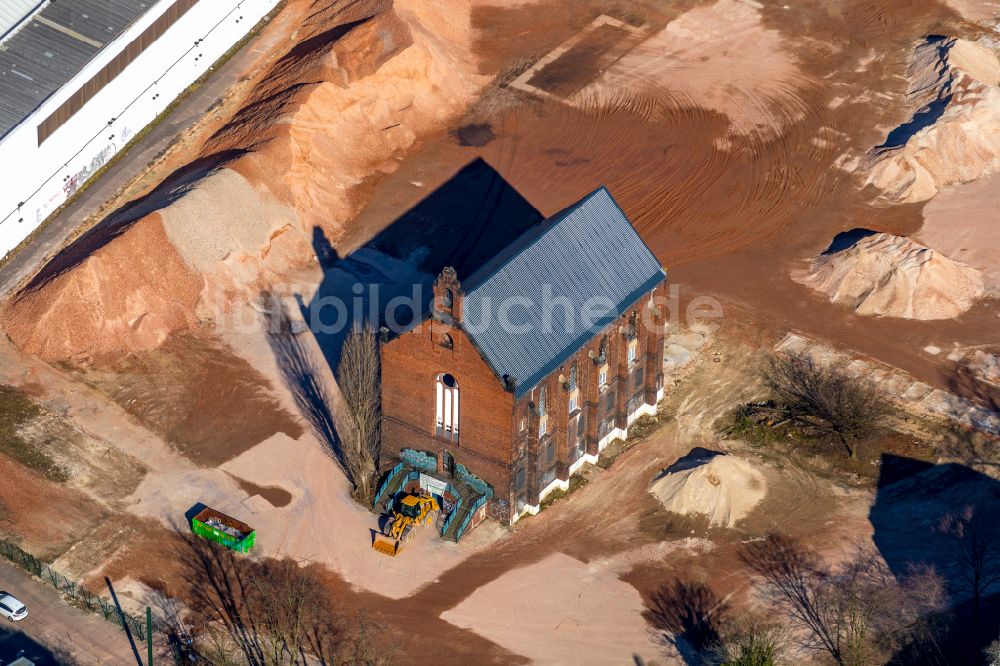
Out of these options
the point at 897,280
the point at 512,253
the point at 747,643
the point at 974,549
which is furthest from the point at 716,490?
the point at 897,280

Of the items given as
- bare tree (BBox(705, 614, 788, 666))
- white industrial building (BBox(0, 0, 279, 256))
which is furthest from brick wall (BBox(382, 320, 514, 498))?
white industrial building (BBox(0, 0, 279, 256))

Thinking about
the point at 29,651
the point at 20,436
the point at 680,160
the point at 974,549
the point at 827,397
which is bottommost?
the point at 29,651

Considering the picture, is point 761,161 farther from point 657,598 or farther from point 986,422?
point 657,598

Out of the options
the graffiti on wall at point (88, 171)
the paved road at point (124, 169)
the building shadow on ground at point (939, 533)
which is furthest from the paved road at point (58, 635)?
the building shadow on ground at point (939, 533)

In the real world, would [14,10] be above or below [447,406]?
above

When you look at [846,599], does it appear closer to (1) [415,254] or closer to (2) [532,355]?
(2) [532,355]

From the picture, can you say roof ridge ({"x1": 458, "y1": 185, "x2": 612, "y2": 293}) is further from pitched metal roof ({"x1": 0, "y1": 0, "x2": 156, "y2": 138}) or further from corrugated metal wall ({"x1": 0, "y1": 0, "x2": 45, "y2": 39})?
corrugated metal wall ({"x1": 0, "y1": 0, "x2": 45, "y2": 39})

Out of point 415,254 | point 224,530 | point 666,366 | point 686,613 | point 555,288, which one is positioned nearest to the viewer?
point 686,613
